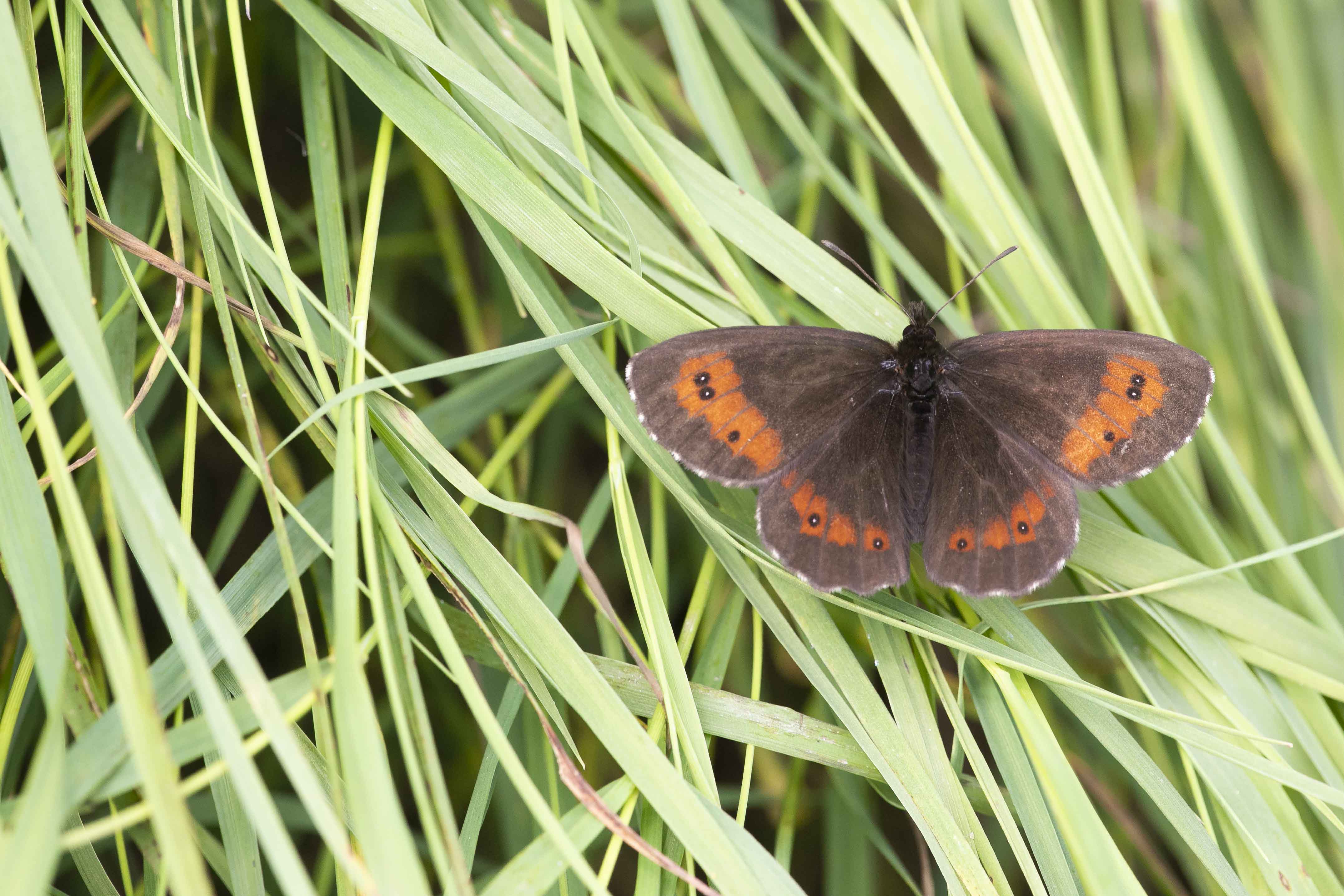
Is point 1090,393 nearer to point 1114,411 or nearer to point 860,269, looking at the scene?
point 1114,411

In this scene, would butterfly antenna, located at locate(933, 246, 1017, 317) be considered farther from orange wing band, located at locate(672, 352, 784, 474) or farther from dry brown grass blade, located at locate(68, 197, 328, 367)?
dry brown grass blade, located at locate(68, 197, 328, 367)

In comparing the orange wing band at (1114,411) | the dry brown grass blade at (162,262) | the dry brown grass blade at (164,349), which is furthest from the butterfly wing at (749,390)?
the dry brown grass blade at (164,349)

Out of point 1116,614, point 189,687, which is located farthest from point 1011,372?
point 189,687

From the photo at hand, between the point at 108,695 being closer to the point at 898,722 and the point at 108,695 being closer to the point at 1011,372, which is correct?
the point at 898,722

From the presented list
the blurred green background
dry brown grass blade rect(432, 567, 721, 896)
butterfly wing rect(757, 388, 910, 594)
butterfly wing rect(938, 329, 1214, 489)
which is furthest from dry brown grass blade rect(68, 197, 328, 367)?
butterfly wing rect(938, 329, 1214, 489)

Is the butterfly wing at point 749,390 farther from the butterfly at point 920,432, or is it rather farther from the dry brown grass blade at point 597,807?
the dry brown grass blade at point 597,807

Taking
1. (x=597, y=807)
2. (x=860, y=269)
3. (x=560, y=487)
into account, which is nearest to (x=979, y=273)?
(x=860, y=269)
